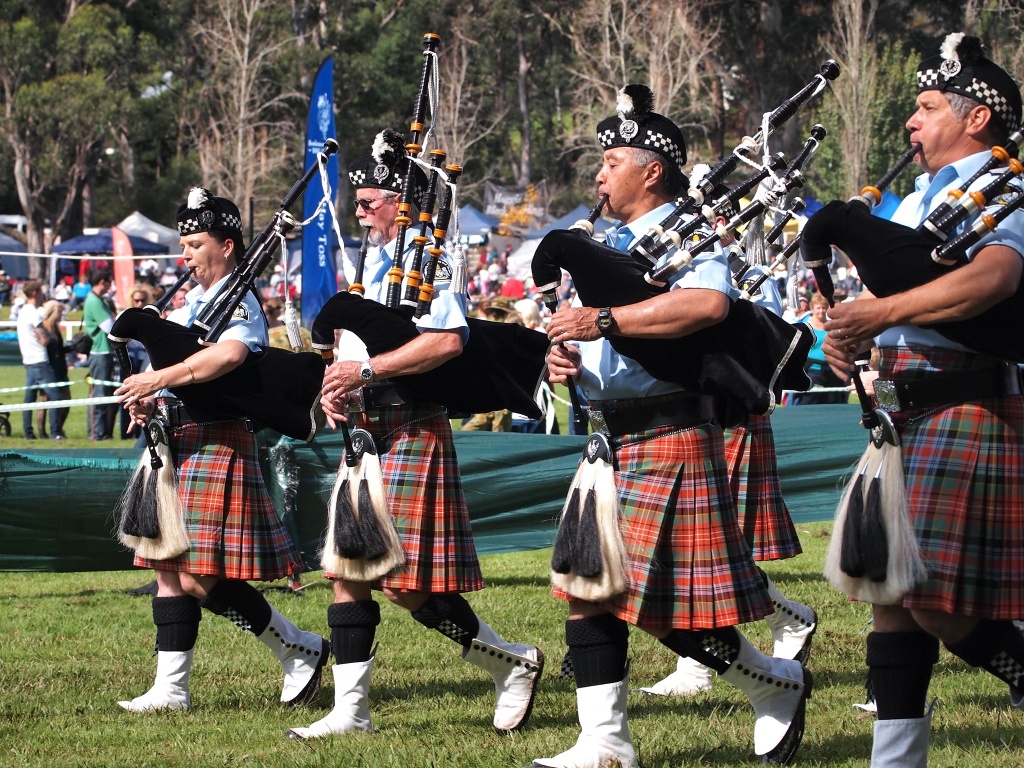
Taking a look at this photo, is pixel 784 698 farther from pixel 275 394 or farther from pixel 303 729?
pixel 275 394

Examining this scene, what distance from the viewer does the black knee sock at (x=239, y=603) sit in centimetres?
474

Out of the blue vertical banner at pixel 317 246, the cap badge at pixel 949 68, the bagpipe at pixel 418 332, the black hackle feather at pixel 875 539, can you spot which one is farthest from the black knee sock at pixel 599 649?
the blue vertical banner at pixel 317 246

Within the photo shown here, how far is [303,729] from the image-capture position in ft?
14.1

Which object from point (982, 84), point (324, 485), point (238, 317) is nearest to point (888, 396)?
point (982, 84)

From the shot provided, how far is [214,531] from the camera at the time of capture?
4684 mm

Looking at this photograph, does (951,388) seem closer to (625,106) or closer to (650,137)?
(650,137)

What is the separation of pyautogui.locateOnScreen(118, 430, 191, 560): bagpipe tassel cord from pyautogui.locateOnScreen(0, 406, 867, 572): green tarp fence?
228 centimetres

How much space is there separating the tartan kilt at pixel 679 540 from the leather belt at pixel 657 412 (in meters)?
0.02

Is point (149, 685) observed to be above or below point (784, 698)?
below

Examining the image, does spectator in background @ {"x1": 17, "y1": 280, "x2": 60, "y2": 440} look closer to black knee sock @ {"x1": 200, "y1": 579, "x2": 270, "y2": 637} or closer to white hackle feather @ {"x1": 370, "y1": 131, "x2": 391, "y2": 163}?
black knee sock @ {"x1": 200, "y1": 579, "x2": 270, "y2": 637}

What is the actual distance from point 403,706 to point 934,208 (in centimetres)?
255

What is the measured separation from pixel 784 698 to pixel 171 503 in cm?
213

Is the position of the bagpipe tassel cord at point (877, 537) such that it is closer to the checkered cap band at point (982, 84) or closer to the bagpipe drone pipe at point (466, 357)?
the checkered cap band at point (982, 84)

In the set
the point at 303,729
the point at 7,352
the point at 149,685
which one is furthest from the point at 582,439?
the point at 7,352
